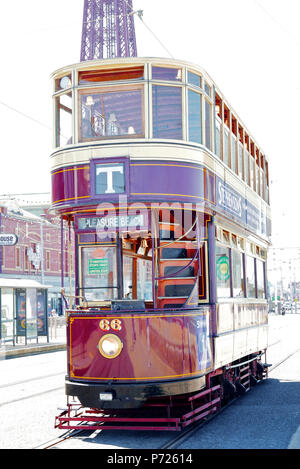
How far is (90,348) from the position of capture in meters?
7.96

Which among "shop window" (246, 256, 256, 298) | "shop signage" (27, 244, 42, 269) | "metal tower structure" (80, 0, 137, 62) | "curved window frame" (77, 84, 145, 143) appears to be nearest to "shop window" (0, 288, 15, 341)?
"shop window" (246, 256, 256, 298)

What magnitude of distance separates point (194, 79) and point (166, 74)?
0.46 meters

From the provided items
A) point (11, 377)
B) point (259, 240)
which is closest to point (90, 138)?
point (259, 240)

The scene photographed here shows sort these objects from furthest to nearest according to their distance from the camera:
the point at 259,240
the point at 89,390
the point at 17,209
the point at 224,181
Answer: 1. the point at 17,209
2. the point at 259,240
3. the point at 224,181
4. the point at 89,390

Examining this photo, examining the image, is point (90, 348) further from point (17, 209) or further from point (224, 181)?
point (17, 209)

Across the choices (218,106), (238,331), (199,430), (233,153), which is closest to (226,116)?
(218,106)

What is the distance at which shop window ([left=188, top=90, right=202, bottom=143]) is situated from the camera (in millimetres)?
8797

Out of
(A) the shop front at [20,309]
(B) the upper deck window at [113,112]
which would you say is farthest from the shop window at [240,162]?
(A) the shop front at [20,309]

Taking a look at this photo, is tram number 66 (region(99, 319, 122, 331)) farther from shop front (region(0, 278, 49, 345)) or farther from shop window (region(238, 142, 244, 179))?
shop front (region(0, 278, 49, 345))

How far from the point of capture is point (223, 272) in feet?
32.0

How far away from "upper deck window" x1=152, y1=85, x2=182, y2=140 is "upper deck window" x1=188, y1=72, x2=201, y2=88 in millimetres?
230

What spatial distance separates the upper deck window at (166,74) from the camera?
28.2 ft

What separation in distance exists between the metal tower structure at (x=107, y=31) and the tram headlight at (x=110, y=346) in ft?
172
